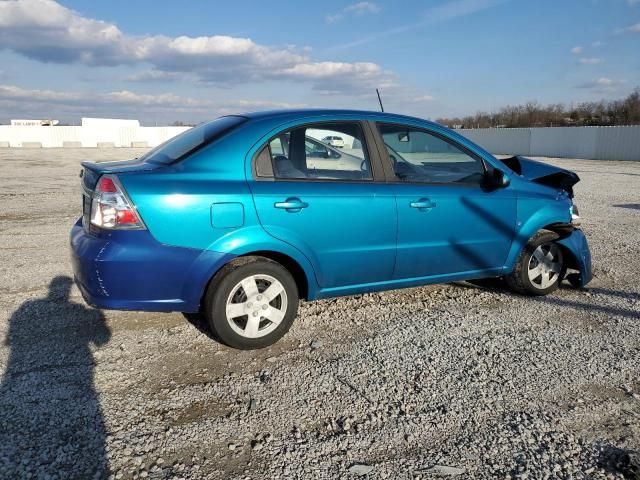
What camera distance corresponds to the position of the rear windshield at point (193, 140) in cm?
349

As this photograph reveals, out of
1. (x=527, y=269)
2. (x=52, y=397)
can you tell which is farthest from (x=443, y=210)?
(x=52, y=397)

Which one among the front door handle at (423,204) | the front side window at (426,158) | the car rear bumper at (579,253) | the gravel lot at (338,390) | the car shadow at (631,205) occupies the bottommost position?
the gravel lot at (338,390)

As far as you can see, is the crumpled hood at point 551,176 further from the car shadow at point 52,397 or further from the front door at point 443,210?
the car shadow at point 52,397

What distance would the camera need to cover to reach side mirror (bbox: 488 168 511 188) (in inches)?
167

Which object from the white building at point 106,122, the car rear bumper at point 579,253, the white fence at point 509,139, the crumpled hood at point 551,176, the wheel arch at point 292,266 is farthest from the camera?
the white building at point 106,122

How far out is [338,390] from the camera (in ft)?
9.98

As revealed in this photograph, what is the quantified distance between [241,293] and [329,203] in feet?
2.99

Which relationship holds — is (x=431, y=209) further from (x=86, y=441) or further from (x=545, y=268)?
(x=86, y=441)

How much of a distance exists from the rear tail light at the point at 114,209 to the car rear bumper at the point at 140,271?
0.05 meters

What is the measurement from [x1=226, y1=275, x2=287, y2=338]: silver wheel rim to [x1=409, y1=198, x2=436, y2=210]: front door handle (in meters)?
1.26

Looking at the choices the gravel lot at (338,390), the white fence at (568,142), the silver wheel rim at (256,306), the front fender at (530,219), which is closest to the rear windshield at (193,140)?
the silver wheel rim at (256,306)

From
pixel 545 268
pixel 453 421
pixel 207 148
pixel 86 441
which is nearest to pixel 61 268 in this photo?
pixel 207 148

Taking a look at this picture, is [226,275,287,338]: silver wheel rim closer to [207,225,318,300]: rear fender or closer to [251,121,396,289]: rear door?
[207,225,318,300]: rear fender

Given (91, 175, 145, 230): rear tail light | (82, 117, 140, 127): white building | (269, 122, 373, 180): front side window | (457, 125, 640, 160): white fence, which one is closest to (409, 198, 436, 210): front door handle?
(269, 122, 373, 180): front side window
